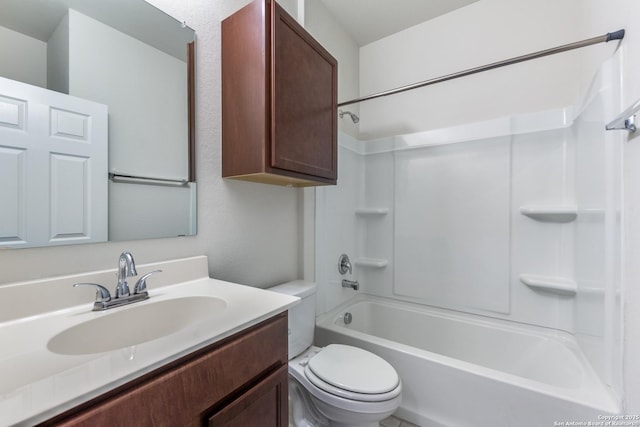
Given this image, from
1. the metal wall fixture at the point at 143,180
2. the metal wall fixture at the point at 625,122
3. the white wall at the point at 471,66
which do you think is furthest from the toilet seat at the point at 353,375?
the white wall at the point at 471,66

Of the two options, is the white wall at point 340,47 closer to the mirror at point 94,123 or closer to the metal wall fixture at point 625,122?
the mirror at point 94,123

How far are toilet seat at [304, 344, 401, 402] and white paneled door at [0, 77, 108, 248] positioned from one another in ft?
3.37

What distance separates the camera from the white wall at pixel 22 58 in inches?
29.3

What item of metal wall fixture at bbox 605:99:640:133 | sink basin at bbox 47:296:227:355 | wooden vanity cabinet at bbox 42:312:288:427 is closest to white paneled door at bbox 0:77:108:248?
sink basin at bbox 47:296:227:355

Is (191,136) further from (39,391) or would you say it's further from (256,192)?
(39,391)

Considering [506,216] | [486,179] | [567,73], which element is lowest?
[506,216]

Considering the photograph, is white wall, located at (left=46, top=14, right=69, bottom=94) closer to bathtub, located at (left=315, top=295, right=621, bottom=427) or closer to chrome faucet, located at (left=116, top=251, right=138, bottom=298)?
chrome faucet, located at (left=116, top=251, right=138, bottom=298)

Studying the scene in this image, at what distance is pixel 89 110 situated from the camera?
2.90 ft

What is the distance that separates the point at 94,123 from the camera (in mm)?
893

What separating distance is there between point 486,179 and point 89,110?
85.9 inches

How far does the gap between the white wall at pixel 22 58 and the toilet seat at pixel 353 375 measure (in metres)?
1.44

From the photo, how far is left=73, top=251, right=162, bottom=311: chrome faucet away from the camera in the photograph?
812 millimetres

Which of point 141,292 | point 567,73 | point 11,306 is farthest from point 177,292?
point 567,73

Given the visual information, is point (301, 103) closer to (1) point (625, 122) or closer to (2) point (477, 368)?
(1) point (625, 122)
